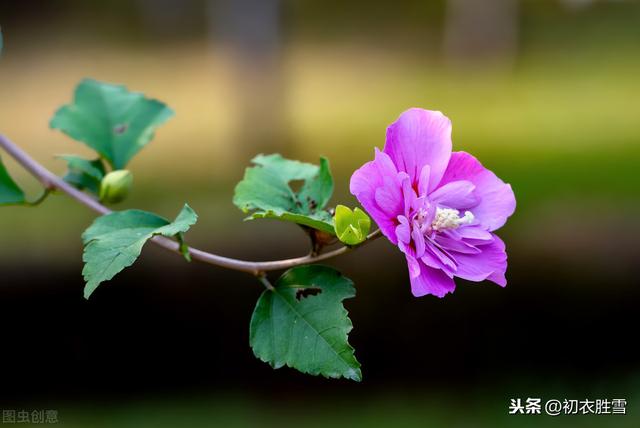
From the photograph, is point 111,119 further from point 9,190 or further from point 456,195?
point 456,195

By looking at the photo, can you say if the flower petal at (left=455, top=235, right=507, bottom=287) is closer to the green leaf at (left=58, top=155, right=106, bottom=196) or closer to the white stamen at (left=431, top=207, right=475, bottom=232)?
the white stamen at (left=431, top=207, right=475, bottom=232)

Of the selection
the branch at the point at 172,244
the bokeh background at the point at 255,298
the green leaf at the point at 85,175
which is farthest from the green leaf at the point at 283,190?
the bokeh background at the point at 255,298

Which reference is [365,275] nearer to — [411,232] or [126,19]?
[411,232]

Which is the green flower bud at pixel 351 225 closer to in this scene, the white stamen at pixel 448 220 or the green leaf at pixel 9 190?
the white stamen at pixel 448 220

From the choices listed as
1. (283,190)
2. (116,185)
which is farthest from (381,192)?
(116,185)

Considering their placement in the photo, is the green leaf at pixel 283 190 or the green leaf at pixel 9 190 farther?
the green leaf at pixel 9 190

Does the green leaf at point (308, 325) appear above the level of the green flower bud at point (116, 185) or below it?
below

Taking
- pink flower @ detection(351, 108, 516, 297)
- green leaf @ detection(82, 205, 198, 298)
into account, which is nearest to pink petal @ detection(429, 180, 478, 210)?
pink flower @ detection(351, 108, 516, 297)

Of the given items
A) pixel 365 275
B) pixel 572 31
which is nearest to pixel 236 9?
pixel 365 275
